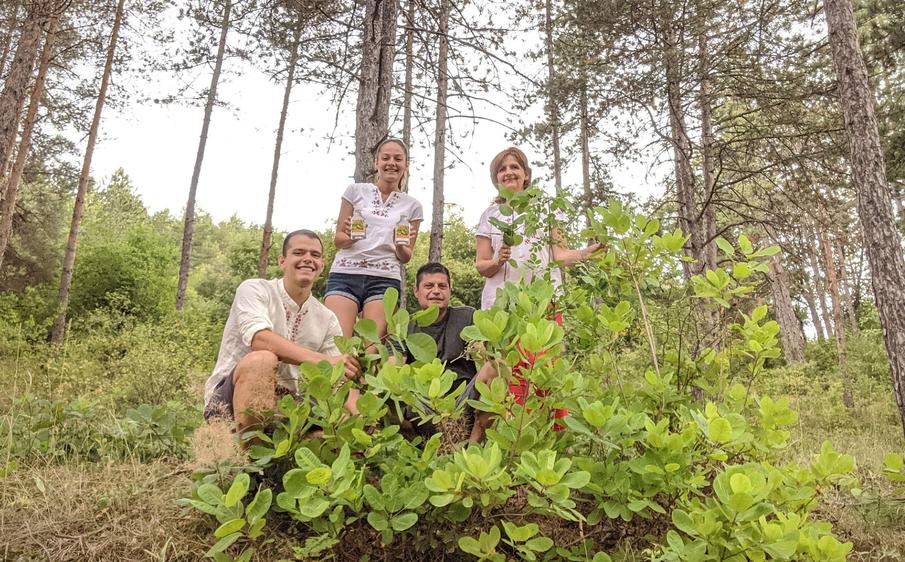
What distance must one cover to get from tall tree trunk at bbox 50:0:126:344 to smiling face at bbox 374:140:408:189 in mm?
11064

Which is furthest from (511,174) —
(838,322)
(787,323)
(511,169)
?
(787,323)

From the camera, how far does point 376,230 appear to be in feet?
11.2

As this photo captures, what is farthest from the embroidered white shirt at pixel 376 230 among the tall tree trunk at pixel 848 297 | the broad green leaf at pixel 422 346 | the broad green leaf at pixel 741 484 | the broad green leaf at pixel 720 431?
the tall tree trunk at pixel 848 297

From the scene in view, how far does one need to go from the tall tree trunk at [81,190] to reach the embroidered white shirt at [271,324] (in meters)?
11.3

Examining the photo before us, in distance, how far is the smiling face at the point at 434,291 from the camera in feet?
→ 10.1

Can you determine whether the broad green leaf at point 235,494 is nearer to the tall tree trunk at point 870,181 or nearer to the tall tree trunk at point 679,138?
the tall tree trunk at point 679,138

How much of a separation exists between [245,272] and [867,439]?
573 inches

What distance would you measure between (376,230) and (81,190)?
11.7m

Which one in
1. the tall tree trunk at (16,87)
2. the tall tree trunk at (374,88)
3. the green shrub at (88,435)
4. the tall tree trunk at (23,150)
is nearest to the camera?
the green shrub at (88,435)

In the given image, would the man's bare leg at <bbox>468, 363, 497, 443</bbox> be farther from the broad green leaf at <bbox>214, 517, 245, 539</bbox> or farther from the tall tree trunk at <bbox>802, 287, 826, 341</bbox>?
the tall tree trunk at <bbox>802, 287, 826, 341</bbox>

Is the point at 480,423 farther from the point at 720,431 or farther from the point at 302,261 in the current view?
the point at 302,261

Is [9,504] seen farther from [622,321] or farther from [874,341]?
[874,341]

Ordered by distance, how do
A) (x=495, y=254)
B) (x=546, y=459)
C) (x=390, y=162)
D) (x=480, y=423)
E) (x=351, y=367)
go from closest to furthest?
1. (x=546, y=459)
2. (x=351, y=367)
3. (x=480, y=423)
4. (x=495, y=254)
5. (x=390, y=162)

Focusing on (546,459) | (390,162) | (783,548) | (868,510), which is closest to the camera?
(783,548)
